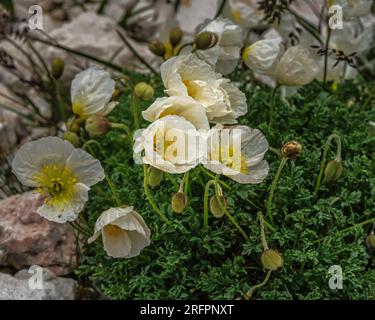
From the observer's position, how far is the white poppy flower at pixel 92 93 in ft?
5.45

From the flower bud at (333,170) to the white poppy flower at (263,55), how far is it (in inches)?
12.1

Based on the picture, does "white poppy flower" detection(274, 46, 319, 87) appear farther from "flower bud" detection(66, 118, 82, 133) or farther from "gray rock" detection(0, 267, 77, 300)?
"gray rock" detection(0, 267, 77, 300)

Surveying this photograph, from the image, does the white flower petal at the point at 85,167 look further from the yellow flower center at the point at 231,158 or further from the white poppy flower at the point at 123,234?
the yellow flower center at the point at 231,158

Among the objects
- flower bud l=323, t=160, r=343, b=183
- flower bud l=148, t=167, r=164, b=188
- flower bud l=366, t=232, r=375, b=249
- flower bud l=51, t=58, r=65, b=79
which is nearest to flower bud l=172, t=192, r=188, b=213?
flower bud l=148, t=167, r=164, b=188

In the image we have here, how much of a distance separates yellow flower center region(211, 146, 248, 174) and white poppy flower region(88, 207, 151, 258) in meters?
0.17

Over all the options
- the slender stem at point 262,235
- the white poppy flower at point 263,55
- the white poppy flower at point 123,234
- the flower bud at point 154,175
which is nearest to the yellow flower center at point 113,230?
the white poppy flower at point 123,234

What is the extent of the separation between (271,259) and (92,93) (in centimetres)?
47

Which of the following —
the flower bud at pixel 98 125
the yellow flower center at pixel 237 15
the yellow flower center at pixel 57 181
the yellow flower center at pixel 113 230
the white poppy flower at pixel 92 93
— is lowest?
the yellow flower center at pixel 113 230

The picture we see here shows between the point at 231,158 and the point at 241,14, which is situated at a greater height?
the point at 241,14

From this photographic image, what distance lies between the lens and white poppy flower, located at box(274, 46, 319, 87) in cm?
178

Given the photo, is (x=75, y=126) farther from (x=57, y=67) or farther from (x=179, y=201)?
(x=179, y=201)

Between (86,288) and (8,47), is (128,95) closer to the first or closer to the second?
(86,288)

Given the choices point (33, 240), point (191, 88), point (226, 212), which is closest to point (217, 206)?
point (226, 212)

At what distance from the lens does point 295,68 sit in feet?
5.84
